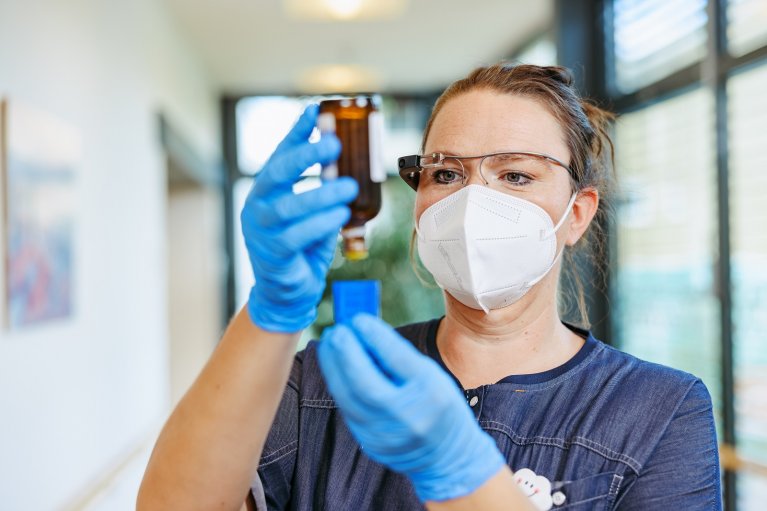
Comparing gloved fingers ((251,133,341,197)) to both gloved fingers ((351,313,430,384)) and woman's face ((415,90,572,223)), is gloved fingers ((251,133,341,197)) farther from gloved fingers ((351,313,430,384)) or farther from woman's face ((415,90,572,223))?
woman's face ((415,90,572,223))

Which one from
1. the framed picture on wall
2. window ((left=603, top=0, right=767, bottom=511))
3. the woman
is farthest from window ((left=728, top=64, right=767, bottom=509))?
the framed picture on wall

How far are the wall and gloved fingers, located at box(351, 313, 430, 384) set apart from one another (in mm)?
1828

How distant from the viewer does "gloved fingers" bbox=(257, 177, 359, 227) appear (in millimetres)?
840

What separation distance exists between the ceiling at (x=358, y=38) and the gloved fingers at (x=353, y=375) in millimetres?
4155

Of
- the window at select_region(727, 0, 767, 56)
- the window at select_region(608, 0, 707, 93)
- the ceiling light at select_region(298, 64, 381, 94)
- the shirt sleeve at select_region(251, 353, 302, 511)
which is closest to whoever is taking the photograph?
the shirt sleeve at select_region(251, 353, 302, 511)

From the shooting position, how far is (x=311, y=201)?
841mm

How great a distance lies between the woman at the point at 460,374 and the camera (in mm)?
824

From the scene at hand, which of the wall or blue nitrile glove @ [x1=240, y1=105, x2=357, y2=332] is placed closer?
blue nitrile glove @ [x1=240, y1=105, x2=357, y2=332]

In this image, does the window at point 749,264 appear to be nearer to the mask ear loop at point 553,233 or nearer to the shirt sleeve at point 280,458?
the mask ear loop at point 553,233

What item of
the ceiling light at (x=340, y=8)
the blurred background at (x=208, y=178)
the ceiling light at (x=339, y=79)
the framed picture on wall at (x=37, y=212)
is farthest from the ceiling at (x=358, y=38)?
the framed picture on wall at (x=37, y=212)

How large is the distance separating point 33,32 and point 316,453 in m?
2.01

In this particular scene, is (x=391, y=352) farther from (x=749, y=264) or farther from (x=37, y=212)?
(x=749, y=264)

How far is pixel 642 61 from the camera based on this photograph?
396 cm

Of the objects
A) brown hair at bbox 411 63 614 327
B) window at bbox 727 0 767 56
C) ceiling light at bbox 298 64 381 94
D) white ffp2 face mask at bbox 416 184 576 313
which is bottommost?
white ffp2 face mask at bbox 416 184 576 313
